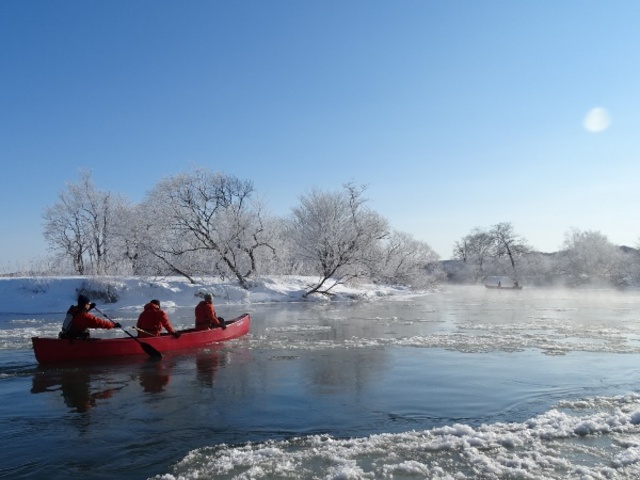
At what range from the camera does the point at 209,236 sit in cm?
3641

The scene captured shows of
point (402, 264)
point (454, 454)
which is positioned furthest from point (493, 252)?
point (454, 454)

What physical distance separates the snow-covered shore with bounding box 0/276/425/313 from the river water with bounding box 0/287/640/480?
50.4ft

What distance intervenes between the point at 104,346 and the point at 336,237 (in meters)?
27.0

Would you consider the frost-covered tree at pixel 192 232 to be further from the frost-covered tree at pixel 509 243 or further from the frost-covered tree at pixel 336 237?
the frost-covered tree at pixel 509 243

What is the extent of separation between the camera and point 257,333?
17.6m

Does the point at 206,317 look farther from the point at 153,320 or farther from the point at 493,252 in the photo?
the point at 493,252

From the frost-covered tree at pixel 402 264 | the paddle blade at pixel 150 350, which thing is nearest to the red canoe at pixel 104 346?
the paddle blade at pixel 150 350

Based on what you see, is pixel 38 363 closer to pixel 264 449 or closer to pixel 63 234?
pixel 264 449

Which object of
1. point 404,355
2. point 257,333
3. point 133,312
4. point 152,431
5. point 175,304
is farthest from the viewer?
point 175,304

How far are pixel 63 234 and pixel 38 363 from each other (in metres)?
36.4

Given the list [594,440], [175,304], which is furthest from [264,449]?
[175,304]

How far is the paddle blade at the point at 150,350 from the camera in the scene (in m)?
12.8

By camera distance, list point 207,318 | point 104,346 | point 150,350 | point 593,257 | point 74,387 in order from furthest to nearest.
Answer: point 593,257 < point 207,318 < point 150,350 < point 104,346 < point 74,387

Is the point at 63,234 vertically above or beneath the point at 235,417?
above
